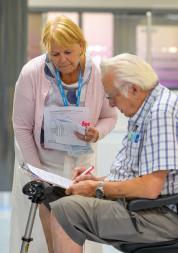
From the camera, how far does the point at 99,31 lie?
27.4 feet

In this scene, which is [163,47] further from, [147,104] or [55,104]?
[147,104]

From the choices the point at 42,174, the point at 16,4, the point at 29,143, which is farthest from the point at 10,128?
the point at 42,174

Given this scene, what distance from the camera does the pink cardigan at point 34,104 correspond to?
2791 millimetres

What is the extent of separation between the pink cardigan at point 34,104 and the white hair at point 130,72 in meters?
0.68

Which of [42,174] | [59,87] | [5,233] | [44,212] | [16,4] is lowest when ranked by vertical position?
[5,233]

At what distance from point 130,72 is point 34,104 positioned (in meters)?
0.82

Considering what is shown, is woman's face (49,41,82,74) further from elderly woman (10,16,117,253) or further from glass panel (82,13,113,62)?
glass panel (82,13,113,62)

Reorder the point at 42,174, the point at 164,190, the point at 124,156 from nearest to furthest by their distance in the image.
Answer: the point at 164,190
the point at 124,156
the point at 42,174

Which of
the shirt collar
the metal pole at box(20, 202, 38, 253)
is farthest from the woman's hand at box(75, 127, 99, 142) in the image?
the shirt collar

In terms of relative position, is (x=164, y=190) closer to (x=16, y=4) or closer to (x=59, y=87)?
(x=59, y=87)

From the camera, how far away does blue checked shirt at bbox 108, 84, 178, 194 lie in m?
2.04

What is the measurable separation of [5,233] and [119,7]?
4793 mm

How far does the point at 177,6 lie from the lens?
8.05 metres

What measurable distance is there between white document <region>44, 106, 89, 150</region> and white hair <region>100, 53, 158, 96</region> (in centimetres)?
63
